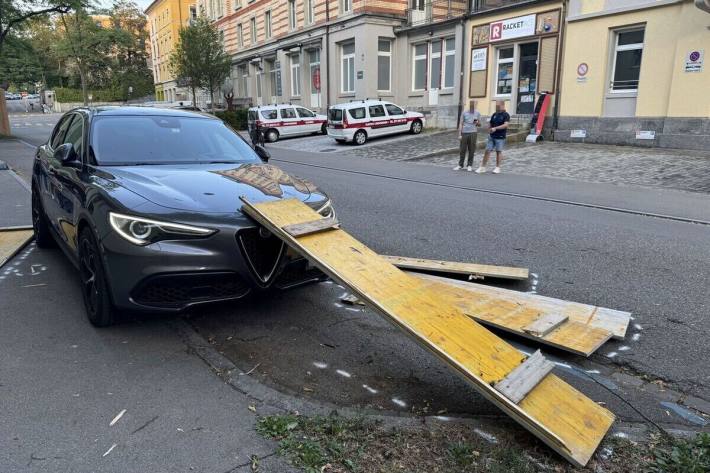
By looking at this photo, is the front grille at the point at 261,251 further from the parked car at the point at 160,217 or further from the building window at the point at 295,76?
the building window at the point at 295,76

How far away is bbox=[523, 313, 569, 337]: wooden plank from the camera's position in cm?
385

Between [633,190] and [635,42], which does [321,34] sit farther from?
[633,190]

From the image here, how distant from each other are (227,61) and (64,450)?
41.2 metres

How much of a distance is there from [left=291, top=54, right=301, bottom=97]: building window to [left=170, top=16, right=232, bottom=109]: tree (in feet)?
18.3

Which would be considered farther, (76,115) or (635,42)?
(635,42)

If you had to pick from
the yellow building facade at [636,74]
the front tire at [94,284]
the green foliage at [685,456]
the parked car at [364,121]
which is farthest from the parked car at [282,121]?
the green foliage at [685,456]

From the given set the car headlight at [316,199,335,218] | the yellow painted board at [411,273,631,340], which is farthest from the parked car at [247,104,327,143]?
the yellow painted board at [411,273,631,340]

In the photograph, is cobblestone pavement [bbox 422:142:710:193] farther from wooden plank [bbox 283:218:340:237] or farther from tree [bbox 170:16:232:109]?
tree [bbox 170:16:232:109]

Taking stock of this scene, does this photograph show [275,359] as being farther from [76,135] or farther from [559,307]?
[76,135]

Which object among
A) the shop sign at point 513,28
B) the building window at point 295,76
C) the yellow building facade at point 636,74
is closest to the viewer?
the yellow building facade at point 636,74

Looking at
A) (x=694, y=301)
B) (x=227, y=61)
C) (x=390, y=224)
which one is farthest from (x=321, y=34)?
(x=694, y=301)

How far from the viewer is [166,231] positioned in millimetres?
3635

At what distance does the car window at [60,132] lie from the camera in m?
5.96

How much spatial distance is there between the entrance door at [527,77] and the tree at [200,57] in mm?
25109
